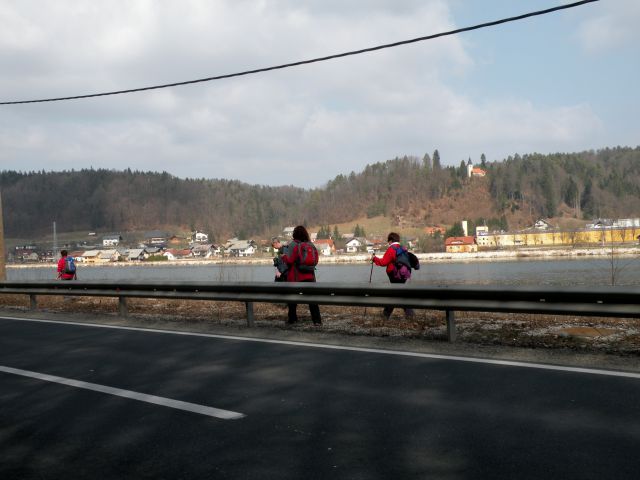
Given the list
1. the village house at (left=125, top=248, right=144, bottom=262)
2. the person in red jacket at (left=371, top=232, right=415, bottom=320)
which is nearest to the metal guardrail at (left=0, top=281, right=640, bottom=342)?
the person in red jacket at (left=371, top=232, right=415, bottom=320)

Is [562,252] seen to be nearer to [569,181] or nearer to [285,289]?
[285,289]

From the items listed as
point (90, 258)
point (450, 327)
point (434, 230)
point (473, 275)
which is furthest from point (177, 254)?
point (450, 327)

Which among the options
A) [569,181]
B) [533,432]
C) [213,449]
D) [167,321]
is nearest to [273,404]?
[213,449]

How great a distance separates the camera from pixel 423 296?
855cm

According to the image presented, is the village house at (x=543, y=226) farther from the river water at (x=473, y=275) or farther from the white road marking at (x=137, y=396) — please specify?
the white road marking at (x=137, y=396)

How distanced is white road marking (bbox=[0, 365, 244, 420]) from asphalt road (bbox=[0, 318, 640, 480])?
5cm

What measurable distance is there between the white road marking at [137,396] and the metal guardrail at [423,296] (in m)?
3.79

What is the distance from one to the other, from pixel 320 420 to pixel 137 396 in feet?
6.09

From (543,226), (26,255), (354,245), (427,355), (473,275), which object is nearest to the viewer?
(427,355)

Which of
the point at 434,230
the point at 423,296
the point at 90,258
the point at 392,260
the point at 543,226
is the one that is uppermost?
the point at 434,230

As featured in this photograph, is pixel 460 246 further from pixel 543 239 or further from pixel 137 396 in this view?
pixel 137 396

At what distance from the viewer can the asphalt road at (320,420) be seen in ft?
12.6

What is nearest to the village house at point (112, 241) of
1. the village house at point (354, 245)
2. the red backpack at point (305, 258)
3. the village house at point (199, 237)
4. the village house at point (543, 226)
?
the village house at point (199, 237)

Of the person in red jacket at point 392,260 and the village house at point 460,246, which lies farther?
the village house at point 460,246
